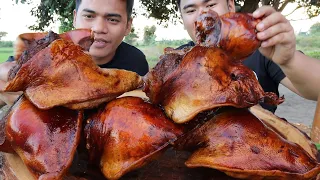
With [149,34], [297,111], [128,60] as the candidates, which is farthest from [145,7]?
[128,60]

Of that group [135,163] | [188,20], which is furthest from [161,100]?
[188,20]

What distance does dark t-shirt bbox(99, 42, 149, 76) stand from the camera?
3191mm

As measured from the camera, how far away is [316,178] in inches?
36.8

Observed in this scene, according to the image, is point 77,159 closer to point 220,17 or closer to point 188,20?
point 220,17

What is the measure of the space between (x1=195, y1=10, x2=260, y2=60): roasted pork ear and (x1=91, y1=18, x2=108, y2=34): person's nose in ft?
5.16

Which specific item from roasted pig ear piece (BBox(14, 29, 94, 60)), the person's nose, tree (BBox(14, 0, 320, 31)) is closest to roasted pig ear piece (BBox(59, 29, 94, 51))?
roasted pig ear piece (BBox(14, 29, 94, 60))

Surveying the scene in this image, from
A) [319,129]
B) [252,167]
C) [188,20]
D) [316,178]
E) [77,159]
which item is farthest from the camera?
[188,20]

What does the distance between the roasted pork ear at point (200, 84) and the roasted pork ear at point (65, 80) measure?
12cm

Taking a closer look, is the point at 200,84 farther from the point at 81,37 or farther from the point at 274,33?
the point at 81,37

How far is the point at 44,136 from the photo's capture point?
911mm

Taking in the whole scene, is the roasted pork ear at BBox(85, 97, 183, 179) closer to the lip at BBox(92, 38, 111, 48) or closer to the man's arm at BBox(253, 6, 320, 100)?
the man's arm at BBox(253, 6, 320, 100)

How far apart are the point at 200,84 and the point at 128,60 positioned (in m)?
2.49

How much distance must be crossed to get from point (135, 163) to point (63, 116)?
0.25 m

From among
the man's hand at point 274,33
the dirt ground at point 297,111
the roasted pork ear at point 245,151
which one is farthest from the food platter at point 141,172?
the dirt ground at point 297,111
